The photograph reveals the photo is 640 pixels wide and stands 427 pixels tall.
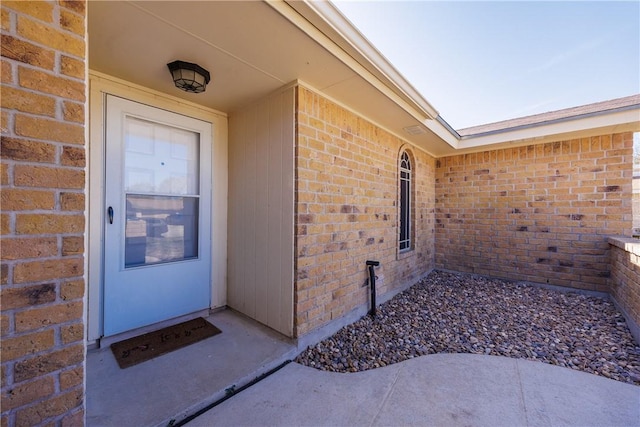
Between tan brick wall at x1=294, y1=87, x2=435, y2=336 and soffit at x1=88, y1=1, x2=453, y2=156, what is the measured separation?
35 cm

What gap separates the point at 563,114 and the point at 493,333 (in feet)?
14.8

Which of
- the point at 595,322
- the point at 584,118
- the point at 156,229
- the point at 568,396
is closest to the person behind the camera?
the point at 568,396

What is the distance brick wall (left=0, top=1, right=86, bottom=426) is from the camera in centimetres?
97

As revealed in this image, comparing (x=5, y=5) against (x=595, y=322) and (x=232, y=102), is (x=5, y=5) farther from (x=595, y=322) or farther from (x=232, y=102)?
(x=595, y=322)

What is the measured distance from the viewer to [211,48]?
185 cm

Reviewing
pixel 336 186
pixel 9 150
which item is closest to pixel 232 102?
pixel 336 186

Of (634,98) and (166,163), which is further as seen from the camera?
(634,98)

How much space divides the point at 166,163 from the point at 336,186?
1.85 m

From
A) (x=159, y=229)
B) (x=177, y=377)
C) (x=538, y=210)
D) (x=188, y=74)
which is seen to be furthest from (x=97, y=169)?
(x=538, y=210)

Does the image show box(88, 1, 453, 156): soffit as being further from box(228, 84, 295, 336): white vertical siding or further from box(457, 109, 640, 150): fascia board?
box(457, 109, 640, 150): fascia board

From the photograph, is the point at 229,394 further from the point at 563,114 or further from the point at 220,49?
the point at 563,114

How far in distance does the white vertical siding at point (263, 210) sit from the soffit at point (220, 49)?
29cm

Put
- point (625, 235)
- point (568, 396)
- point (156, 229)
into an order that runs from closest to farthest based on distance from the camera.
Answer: point (568, 396) → point (156, 229) → point (625, 235)

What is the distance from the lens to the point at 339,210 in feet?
9.40
